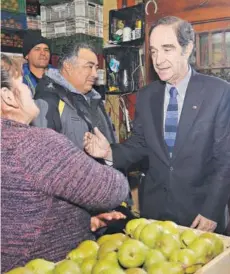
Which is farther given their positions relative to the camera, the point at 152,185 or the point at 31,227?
the point at 152,185

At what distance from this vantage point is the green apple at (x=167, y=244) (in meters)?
1.10

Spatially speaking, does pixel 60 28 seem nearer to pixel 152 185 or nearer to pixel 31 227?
pixel 152 185

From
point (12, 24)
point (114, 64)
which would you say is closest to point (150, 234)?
point (114, 64)

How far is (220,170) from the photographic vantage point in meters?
1.80

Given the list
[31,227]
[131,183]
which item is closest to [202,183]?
[31,227]

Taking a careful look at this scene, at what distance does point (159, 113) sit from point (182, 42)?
36 cm

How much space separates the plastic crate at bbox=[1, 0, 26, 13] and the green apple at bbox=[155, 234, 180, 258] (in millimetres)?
3097

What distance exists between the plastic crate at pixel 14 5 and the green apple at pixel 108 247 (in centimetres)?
303

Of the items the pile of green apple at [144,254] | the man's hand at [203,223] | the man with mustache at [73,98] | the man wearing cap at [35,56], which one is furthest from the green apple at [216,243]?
the man wearing cap at [35,56]

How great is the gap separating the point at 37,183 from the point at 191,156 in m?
0.99

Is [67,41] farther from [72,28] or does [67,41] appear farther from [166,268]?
[166,268]

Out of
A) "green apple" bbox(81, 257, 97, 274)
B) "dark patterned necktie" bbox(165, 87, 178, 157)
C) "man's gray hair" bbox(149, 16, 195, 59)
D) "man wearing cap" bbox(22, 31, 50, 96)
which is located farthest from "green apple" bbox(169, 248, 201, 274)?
"man wearing cap" bbox(22, 31, 50, 96)

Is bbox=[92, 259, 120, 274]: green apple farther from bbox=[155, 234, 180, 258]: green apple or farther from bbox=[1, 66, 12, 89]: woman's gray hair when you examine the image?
bbox=[1, 66, 12, 89]: woman's gray hair

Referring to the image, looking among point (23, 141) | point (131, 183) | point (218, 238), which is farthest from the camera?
point (131, 183)
